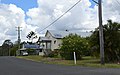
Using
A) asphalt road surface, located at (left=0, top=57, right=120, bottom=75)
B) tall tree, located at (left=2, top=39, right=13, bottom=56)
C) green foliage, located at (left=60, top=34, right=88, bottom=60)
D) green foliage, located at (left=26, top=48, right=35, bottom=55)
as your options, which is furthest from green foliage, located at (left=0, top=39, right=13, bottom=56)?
asphalt road surface, located at (left=0, top=57, right=120, bottom=75)

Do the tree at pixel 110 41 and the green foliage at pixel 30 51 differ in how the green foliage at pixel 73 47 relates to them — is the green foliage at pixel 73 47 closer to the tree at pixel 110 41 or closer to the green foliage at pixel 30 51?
the tree at pixel 110 41

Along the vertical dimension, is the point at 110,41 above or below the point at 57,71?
above

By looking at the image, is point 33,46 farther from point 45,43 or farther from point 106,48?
point 106,48

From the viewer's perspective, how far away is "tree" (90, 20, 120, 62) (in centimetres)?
3512

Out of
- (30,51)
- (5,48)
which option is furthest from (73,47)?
(5,48)

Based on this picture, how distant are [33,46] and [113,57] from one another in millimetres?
79108

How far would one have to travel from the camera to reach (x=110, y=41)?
1383 inches

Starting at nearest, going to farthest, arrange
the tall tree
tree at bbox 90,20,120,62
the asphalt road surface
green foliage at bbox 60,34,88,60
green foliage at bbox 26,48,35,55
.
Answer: the asphalt road surface, tree at bbox 90,20,120,62, green foliage at bbox 60,34,88,60, green foliage at bbox 26,48,35,55, the tall tree

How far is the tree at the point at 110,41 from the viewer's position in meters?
35.1

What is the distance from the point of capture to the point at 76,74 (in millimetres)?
17609

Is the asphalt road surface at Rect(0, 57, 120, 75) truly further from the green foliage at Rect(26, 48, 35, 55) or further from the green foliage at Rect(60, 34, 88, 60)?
the green foliage at Rect(26, 48, 35, 55)

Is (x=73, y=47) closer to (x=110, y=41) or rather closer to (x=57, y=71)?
(x=110, y=41)

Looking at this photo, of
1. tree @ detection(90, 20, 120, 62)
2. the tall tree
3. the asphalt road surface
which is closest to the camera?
the asphalt road surface

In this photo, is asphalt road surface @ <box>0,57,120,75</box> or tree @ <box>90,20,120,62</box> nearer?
asphalt road surface @ <box>0,57,120,75</box>
